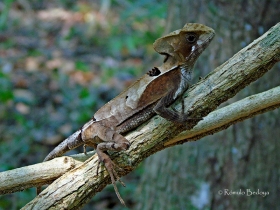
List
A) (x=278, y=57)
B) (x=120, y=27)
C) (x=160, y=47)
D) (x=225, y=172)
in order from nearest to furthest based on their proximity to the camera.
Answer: (x=278, y=57)
(x=160, y=47)
(x=225, y=172)
(x=120, y=27)

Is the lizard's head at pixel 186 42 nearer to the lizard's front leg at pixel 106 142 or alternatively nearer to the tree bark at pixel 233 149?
the lizard's front leg at pixel 106 142

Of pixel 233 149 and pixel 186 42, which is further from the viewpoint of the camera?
pixel 233 149

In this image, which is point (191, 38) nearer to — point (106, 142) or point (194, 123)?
point (194, 123)

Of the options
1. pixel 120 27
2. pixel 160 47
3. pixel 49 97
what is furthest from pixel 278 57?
pixel 120 27

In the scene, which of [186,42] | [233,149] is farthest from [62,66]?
[186,42]

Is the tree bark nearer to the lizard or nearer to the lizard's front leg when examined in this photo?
the lizard

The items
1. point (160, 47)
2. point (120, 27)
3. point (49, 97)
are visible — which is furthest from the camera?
point (120, 27)

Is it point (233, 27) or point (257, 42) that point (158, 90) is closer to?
point (257, 42)
